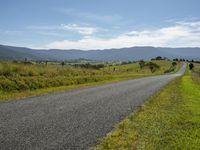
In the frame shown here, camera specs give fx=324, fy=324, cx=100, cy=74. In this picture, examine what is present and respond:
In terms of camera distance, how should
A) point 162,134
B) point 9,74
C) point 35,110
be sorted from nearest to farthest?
point 162,134 < point 35,110 < point 9,74

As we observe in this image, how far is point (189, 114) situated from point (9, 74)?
16.3 metres

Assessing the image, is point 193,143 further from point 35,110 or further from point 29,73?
point 29,73

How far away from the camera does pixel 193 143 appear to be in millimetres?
9664

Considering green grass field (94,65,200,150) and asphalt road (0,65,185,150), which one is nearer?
asphalt road (0,65,185,150)

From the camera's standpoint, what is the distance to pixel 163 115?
591 inches

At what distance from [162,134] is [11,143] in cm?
496

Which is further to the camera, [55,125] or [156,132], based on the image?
[55,125]

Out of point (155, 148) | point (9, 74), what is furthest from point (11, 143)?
point (9, 74)

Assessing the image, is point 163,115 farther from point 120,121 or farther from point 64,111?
point 64,111

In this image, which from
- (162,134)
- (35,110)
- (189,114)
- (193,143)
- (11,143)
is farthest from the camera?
(189,114)

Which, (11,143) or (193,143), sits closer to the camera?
(11,143)

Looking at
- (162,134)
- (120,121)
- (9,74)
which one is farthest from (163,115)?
(9,74)

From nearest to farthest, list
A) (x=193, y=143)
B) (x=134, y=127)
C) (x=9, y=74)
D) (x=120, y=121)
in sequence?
(x=193, y=143) < (x=134, y=127) < (x=120, y=121) < (x=9, y=74)

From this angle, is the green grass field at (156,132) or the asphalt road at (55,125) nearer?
the asphalt road at (55,125)
